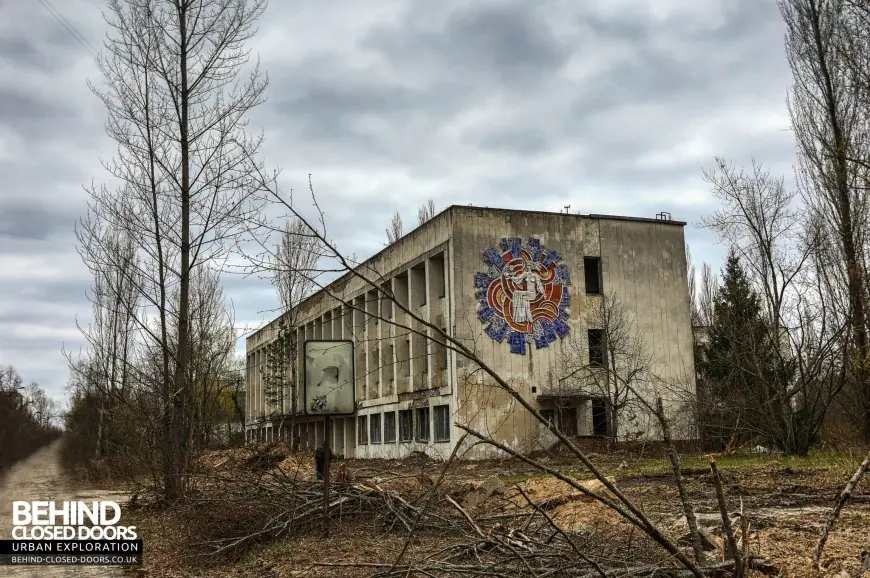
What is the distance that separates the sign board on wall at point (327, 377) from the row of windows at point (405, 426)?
21189 millimetres

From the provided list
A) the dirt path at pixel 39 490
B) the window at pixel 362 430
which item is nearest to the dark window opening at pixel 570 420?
the window at pixel 362 430

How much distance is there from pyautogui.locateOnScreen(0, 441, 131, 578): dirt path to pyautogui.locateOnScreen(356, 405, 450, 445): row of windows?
1898 cm

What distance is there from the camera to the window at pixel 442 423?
30.8 m

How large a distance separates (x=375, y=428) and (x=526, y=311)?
1223 centimetres

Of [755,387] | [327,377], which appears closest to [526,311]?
[755,387]

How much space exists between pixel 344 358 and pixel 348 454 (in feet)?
116

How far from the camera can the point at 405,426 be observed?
3500 centimetres

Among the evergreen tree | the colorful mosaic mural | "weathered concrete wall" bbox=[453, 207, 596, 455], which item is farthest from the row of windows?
the evergreen tree

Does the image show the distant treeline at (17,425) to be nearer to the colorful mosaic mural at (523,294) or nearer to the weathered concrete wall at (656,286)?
the colorful mosaic mural at (523,294)

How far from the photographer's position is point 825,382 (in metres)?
23.4

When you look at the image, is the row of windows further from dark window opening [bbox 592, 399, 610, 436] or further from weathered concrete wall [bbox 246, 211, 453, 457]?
dark window opening [bbox 592, 399, 610, 436]

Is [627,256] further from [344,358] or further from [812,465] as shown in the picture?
[344,358]

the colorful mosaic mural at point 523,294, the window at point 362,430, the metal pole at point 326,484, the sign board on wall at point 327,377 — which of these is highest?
the colorful mosaic mural at point 523,294

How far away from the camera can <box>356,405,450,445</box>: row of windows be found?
103 feet
